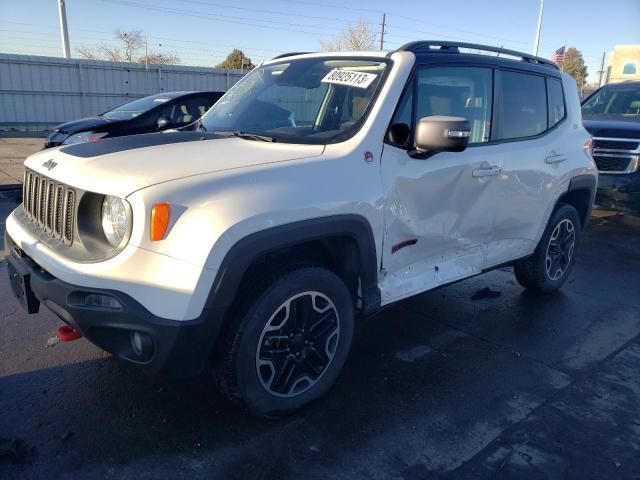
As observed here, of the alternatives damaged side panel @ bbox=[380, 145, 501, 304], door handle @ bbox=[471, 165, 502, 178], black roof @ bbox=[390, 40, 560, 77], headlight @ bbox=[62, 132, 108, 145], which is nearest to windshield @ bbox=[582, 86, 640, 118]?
black roof @ bbox=[390, 40, 560, 77]

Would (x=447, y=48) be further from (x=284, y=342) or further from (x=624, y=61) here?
(x=624, y=61)

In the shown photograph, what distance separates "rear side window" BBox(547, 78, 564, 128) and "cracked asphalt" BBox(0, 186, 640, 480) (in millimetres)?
1733

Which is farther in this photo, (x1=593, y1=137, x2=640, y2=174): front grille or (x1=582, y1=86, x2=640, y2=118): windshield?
(x1=582, y1=86, x2=640, y2=118): windshield

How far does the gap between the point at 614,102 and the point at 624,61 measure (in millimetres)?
38247

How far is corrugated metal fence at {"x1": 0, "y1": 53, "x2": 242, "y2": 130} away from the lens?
60.5 ft

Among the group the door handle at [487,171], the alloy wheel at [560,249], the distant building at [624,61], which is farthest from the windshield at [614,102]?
the distant building at [624,61]

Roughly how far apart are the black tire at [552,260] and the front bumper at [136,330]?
3.07 m

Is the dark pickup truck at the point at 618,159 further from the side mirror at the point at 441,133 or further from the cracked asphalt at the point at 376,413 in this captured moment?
the side mirror at the point at 441,133

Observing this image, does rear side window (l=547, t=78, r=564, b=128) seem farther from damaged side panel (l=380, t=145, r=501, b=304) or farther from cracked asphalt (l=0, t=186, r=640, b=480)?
cracked asphalt (l=0, t=186, r=640, b=480)

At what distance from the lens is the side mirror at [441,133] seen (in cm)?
283

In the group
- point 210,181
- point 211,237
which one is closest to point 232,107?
point 210,181

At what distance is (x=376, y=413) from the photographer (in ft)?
9.64

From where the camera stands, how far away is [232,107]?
151 inches

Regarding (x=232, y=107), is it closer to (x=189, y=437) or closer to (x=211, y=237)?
(x=211, y=237)
